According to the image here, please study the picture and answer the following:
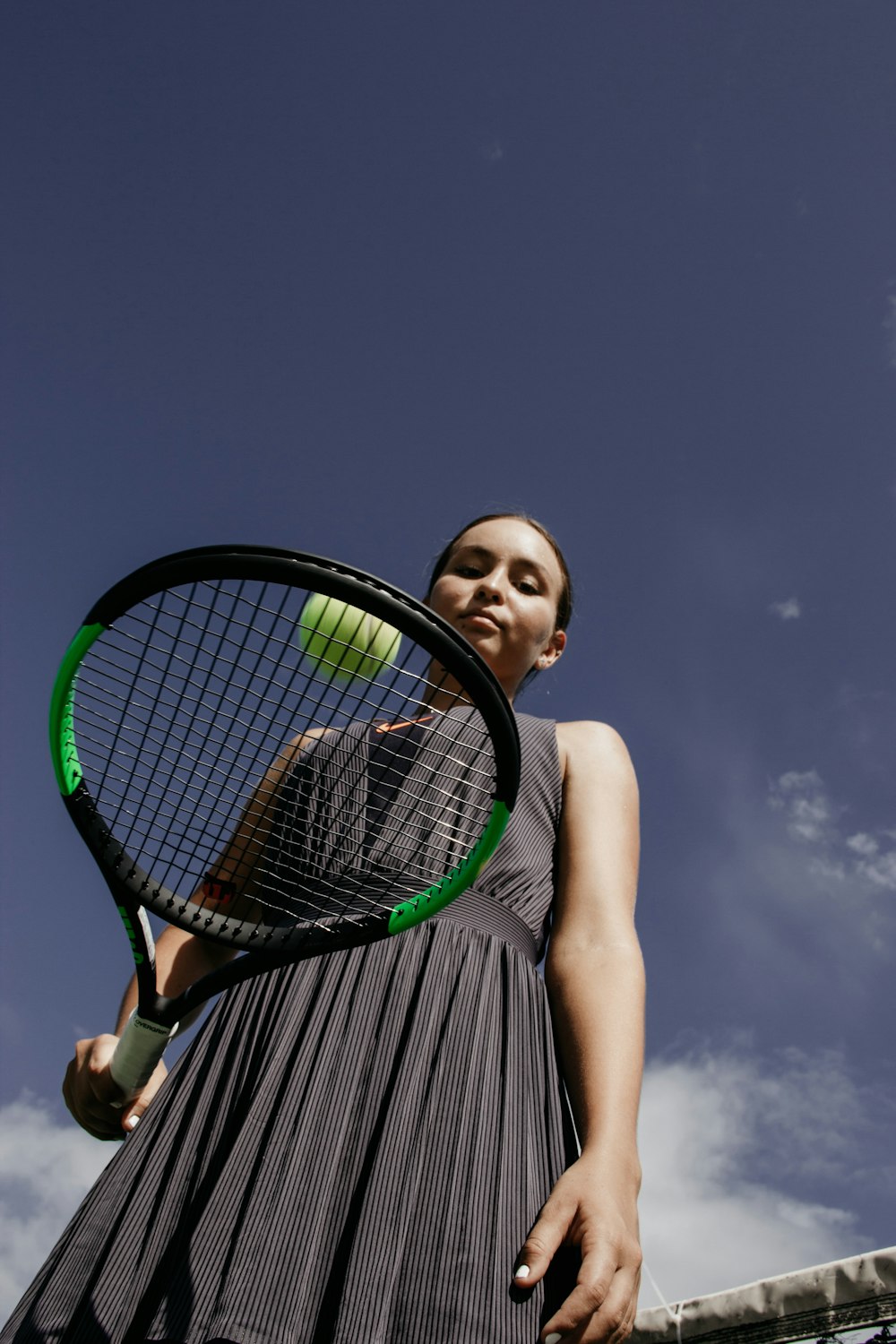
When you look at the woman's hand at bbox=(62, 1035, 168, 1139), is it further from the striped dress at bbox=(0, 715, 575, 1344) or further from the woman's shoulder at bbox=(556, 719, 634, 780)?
the woman's shoulder at bbox=(556, 719, 634, 780)

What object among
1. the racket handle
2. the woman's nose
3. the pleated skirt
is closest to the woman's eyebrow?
the woman's nose

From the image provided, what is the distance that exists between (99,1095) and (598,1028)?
0.96 meters

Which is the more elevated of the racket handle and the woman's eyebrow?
the woman's eyebrow

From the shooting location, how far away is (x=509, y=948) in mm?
1780

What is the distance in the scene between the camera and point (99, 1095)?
1.72 m

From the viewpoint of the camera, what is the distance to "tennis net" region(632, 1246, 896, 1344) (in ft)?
9.13

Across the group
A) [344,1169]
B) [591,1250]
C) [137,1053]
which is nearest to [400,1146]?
[344,1169]

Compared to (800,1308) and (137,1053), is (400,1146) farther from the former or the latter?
(800,1308)

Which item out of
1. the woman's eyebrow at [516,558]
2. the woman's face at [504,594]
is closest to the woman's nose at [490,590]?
the woman's face at [504,594]

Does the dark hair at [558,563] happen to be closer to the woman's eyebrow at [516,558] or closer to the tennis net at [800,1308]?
the woman's eyebrow at [516,558]

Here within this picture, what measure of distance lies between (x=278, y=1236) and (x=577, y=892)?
889 millimetres

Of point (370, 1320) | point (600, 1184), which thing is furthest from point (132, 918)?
point (600, 1184)

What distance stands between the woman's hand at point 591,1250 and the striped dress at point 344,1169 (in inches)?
1.6

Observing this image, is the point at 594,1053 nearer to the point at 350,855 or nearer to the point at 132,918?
the point at 350,855
